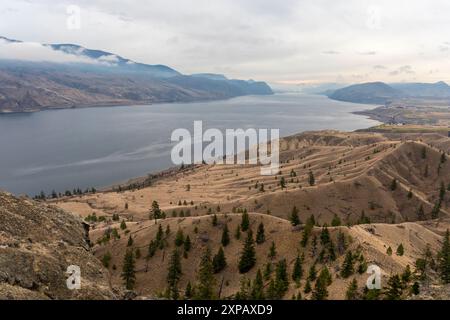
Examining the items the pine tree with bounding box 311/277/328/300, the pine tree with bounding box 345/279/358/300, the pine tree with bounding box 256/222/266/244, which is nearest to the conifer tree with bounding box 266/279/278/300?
the pine tree with bounding box 311/277/328/300

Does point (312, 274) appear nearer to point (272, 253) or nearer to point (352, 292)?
point (352, 292)

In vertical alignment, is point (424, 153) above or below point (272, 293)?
above

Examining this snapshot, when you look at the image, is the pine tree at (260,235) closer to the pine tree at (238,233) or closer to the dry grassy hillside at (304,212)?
the dry grassy hillside at (304,212)

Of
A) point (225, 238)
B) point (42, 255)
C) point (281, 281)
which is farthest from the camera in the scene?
point (225, 238)

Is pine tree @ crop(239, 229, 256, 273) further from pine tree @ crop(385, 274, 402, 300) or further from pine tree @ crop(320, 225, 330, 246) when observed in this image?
pine tree @ crop(385, 274, 402, 300)

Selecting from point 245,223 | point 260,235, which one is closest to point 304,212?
point 245,223

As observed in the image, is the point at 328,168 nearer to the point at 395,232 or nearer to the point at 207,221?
the point at 395,232
